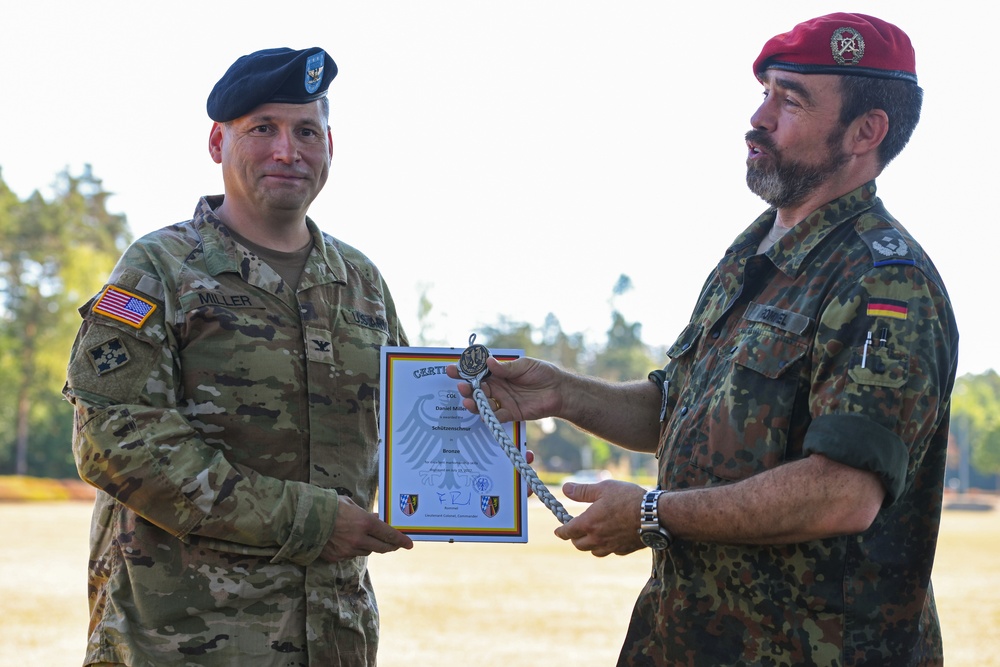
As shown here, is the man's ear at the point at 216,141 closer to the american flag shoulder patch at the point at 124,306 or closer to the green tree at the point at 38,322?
the american flag shoulder patch at the point at 124,306

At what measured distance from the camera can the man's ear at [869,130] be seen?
3.69 metres

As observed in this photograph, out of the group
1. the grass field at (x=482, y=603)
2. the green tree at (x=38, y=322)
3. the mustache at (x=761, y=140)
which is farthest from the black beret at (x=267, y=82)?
the green tree at (x=38, y=322)

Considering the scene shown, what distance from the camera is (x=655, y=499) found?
3.51 m

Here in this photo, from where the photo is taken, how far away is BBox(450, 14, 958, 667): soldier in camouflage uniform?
3.21 meters

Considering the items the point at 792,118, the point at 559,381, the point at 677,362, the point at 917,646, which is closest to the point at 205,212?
the point at 559,381

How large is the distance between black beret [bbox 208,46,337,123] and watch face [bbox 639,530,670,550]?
2146 mm

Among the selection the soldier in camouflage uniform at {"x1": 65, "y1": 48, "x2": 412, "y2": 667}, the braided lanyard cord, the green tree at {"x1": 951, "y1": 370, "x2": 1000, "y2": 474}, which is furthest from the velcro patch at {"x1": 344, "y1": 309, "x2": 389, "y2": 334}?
the green tree at {"x1": 951, "y1": 370, "x2": 1000, "y2": 474}

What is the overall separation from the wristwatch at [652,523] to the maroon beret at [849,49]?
63.0 inches

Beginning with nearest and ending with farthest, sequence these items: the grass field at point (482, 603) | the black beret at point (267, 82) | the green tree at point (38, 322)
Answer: the black beret at point (267, 82), the grass field at point (482, 603), the green tree at point (38, 322)

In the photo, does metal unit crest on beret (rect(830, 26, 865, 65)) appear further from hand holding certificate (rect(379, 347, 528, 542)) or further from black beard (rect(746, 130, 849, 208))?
hand holding certificate (rect(379, 347, 528, 542))

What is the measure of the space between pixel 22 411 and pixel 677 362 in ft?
184

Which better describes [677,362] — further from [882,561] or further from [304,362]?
[304,362]

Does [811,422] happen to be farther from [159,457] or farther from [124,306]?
[124,306]

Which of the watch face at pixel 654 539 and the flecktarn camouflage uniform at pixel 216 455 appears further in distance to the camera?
the flecktarn camouflage uniform at pixel 216 455
